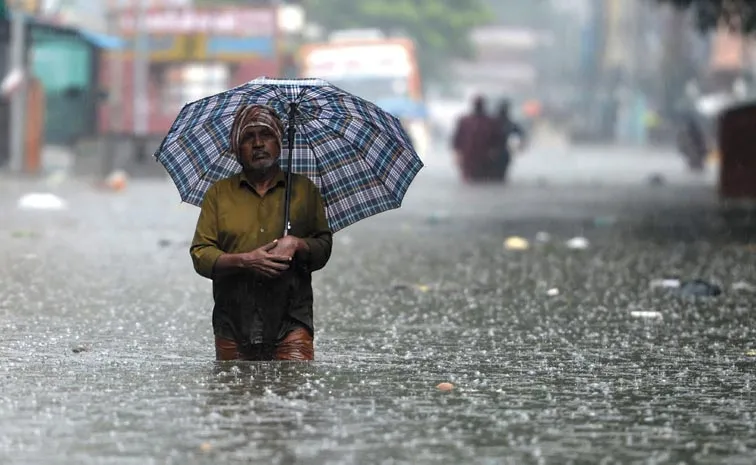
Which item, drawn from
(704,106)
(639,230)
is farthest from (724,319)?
(704,106)

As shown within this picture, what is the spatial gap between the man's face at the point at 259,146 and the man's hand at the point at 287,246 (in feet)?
1.06

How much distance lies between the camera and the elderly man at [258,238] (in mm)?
8398

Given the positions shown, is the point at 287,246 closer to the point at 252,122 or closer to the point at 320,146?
the point at 252,122

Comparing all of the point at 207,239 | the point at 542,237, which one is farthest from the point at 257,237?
the point at 542,237

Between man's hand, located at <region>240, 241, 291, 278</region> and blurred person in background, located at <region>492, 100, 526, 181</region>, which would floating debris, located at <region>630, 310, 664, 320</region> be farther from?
blurred person in background, located at <region>492, 100, 526, 181</region>

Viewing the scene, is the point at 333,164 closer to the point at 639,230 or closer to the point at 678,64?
the point at 639,230

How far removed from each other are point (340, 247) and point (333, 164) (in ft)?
29.9

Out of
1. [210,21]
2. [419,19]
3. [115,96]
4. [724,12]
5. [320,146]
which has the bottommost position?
[320,146]

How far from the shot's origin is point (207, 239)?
8.51 m

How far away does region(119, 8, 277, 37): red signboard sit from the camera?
60156mm

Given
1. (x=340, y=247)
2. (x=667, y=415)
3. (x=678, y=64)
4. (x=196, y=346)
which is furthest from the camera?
(x=678, y=64)

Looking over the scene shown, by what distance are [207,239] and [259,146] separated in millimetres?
463

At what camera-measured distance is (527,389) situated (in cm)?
857

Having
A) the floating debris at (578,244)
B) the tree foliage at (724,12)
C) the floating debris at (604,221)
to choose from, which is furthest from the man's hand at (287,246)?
the tree foliage at (724,12)
